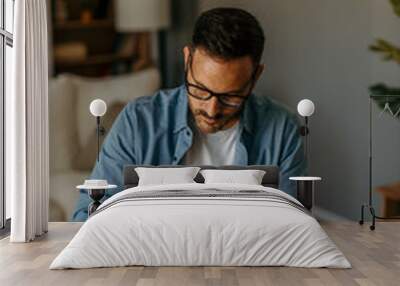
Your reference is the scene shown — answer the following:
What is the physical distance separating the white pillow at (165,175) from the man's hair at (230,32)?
1.29 m

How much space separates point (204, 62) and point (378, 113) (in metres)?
1.95

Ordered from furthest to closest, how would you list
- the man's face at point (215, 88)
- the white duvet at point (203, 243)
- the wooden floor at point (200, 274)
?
the man's face at point (215, 88) → the white duvet at point (203, 243) → the wooden floor at point (200, 274)

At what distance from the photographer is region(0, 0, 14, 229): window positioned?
6508 mm

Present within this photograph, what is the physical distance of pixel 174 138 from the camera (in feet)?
23.3

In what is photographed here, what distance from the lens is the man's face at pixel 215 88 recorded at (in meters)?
7.05

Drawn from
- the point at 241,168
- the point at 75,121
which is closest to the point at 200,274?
the point at 241,168

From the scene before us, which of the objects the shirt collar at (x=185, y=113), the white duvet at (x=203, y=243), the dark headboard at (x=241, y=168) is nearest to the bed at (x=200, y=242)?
the white duvet at (x=203, y=243)

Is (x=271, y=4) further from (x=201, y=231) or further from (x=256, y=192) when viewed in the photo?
(x=201, y=231)

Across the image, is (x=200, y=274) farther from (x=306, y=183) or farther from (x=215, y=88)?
(x=215, y=88)

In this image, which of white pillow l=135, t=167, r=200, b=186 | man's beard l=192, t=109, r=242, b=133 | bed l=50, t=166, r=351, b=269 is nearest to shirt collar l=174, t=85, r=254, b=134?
man's beard l=192, t=109, r=242, b=133

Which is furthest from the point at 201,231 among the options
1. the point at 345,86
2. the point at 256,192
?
the point at 345,86

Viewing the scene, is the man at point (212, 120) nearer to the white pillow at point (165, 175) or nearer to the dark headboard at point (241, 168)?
the dark headboard at point (241, 168)

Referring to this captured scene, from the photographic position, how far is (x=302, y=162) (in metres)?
7.20

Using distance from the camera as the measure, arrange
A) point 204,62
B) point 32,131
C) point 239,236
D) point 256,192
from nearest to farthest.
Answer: point 239,236
point 256,192
point 32,131
point 204,62
